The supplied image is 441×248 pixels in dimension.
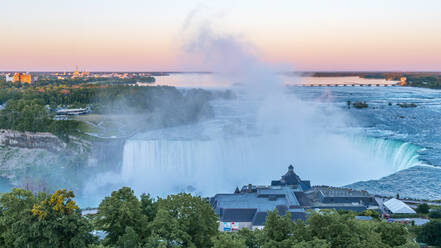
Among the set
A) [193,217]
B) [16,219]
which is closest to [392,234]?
[193,217]

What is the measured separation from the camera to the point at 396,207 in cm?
2655

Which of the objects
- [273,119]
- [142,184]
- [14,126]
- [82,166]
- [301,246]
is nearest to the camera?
[301,246]

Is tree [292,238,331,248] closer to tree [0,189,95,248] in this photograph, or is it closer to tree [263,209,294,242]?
tree [263,209,294,242]

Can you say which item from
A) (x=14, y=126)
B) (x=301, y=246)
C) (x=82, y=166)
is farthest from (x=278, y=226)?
(x=14, y=126)

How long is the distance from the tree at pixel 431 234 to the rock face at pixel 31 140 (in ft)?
138

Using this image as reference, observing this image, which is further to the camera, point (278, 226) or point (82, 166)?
point (82, 166)

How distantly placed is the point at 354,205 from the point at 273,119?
99.5 ft

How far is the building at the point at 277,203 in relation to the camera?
23.2m

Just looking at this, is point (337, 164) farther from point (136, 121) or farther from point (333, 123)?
point (136, 121)

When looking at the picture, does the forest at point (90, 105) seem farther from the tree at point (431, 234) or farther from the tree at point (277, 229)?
the tree at point (431, 234)

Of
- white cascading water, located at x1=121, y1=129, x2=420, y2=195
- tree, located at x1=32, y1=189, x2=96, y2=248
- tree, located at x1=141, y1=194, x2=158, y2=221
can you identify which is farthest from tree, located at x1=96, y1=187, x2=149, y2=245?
white cascading water, located at x1=121, y1=129, x2=420, y2=195

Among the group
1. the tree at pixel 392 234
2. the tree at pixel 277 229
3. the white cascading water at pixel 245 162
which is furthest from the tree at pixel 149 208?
the white cascading water at pixel 245 162

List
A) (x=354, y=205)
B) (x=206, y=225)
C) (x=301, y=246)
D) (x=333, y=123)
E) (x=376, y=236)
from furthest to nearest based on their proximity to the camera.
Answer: (x=333, y=123)
(x=354, y=205)
(x=206, y=225)
(x=376, y=236)
(x=301, y=246)

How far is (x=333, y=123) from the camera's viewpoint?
61.4 meters
